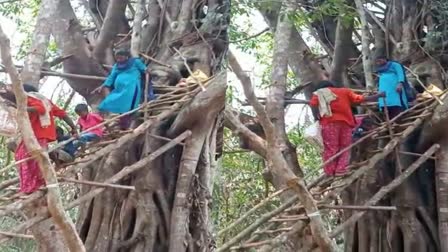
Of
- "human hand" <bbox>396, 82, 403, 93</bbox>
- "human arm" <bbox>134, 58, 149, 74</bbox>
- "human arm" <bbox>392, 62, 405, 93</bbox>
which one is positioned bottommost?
"human hand" <bbox>396, 82, 403, 93</bbox>

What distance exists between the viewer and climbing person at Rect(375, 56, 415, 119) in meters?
3.95

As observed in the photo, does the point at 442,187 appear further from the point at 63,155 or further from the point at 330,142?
the point at 63,155

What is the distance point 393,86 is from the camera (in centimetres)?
397

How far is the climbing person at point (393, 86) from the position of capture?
3.95m

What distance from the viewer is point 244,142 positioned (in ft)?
14.0

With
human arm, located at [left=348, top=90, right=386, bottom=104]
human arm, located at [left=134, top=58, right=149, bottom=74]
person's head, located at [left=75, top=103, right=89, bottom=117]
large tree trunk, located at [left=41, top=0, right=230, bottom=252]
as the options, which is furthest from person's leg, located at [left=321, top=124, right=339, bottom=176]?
person's head, located at [left=75, top=103, right=89, bottom=117]

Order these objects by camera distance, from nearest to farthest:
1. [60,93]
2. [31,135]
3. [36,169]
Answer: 1. [31,135]
2. [36,169]
3. [60,93]

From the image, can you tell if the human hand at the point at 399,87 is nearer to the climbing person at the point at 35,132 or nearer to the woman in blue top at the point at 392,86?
the woman in blue top at the point at 392,86

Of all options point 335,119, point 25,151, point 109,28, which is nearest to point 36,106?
point 25,151

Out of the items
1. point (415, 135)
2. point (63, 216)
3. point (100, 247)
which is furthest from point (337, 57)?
point (63, 216)

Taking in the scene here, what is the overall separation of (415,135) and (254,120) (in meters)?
1.04

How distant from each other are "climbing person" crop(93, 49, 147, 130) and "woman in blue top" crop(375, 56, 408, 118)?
1.41 meters

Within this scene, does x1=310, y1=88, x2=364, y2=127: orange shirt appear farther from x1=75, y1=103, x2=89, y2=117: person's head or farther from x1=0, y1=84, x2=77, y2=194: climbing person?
x1=0, y1=84, x2=77, y2=194: climbing person

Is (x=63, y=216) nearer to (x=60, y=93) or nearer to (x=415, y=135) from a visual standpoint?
(x=415, y=135)
